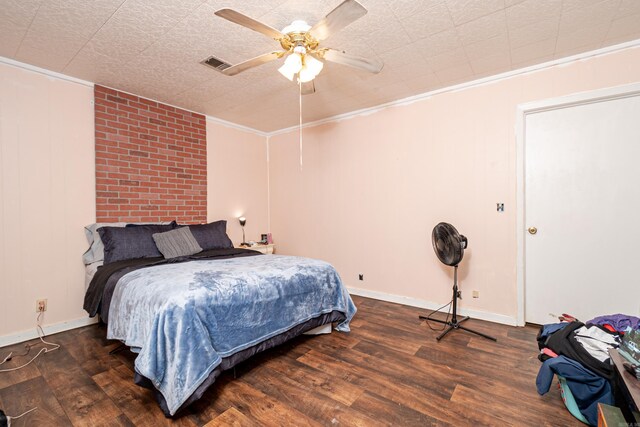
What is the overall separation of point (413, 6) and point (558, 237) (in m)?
2.40

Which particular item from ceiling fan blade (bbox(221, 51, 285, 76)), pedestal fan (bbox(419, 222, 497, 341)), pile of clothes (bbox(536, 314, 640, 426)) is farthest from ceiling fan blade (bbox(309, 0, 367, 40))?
pile of clothes (bbox(536, 314, 640, 426))

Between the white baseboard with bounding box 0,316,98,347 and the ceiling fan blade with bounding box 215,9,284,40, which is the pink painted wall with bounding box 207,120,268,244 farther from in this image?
the ceiling fan blade with bounding box 215,9,284,40

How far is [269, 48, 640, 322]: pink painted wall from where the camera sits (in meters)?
2.86

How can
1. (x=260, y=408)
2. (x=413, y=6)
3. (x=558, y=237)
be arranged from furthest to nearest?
1. (x=558, y=237)
2. (x=413, y=6)
3. (x=260, y=408)

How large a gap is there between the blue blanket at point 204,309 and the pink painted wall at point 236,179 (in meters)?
1.77

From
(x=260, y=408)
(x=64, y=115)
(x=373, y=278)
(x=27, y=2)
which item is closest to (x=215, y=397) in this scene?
(x=260, y=408)

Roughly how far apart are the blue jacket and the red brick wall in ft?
12.6

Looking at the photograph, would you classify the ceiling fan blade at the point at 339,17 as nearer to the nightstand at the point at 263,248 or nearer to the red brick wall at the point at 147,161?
the red brick wall at the point at 147,161

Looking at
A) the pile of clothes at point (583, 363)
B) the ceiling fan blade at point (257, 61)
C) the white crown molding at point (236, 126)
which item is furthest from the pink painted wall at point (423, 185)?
the ceiling fan blade at point (257, 61)

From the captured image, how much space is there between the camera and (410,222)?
348 centimetres

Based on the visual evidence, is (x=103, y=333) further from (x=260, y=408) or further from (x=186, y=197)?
(x=260, y=408)

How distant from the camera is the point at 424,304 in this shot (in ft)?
11.1

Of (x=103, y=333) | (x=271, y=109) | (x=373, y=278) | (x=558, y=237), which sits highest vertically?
(x=271, y=109)

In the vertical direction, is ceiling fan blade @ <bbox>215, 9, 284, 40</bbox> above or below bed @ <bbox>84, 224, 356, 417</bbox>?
above
